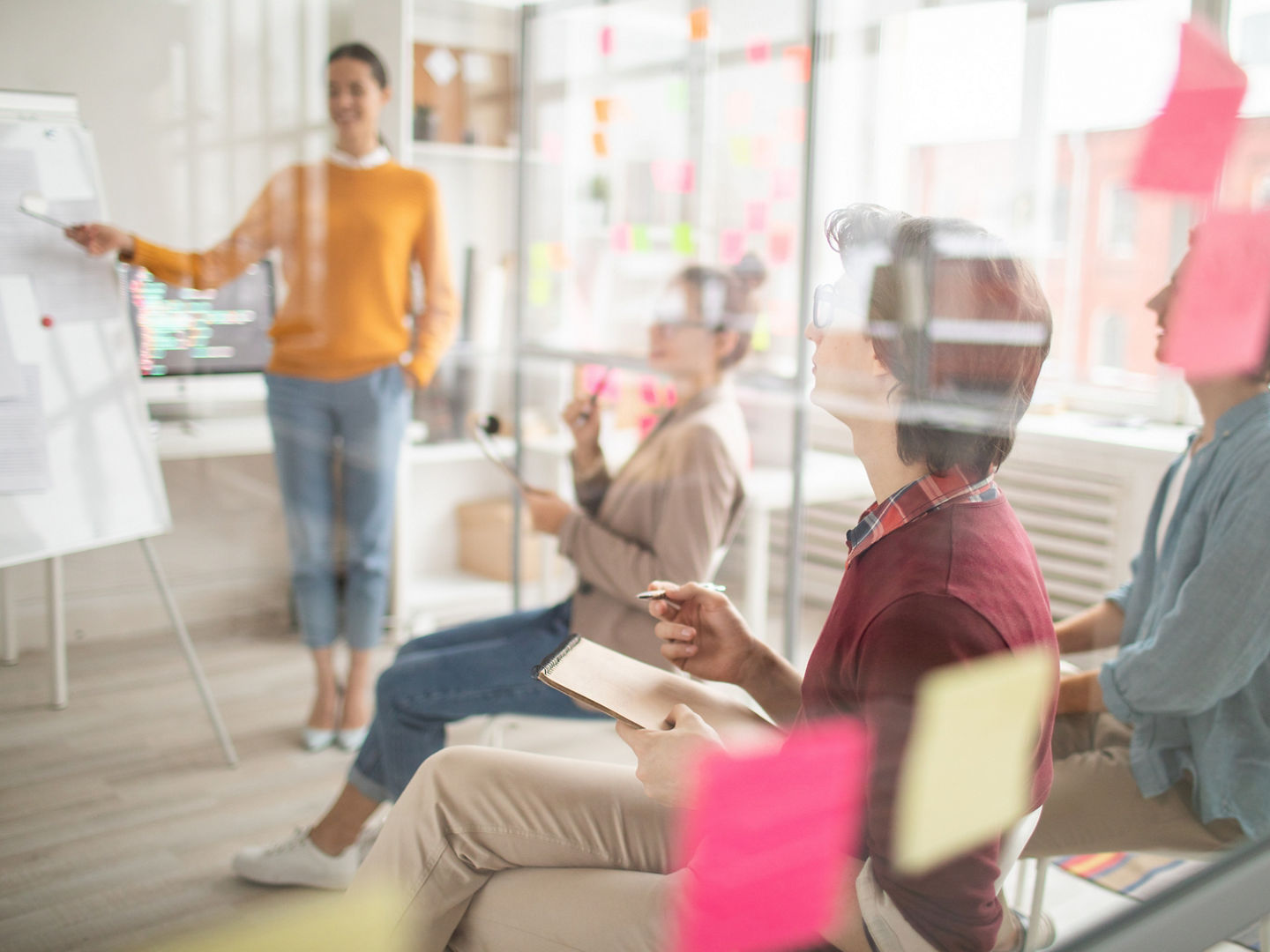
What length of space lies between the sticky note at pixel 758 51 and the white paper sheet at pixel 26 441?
6.36 ft

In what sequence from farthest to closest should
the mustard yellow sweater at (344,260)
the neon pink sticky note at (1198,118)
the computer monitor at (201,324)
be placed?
the neon pink sticky note at (1198,118)
the mustard yellow sweater at (344,260)
the computer monitor at (201,324)

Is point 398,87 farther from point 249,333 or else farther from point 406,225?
point 249,333

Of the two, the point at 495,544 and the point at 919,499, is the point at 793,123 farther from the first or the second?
the point at 919,499

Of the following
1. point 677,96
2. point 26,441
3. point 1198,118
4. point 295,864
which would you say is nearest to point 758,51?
point 677,96

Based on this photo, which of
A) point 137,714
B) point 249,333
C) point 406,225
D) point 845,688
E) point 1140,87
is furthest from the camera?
point 1140,87

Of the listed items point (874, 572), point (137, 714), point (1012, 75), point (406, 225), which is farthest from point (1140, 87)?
point (137, 714)

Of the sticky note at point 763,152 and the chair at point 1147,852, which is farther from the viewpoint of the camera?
the sticky note at point 763,152

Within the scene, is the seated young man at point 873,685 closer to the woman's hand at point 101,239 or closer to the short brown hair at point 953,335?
the short brown hair at point 953,335

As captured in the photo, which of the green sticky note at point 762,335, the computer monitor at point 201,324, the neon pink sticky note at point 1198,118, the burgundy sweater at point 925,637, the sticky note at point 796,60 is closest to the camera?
the burgundy sweater at point 925,637

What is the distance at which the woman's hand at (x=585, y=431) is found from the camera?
1914 millimetres

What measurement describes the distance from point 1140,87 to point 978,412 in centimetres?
148

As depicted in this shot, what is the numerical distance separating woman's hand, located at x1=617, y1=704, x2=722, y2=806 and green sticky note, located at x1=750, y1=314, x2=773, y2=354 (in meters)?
1.27

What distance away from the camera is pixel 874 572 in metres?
1.01

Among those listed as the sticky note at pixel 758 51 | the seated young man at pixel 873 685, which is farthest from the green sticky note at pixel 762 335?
the seated young man at pixel 873 685
